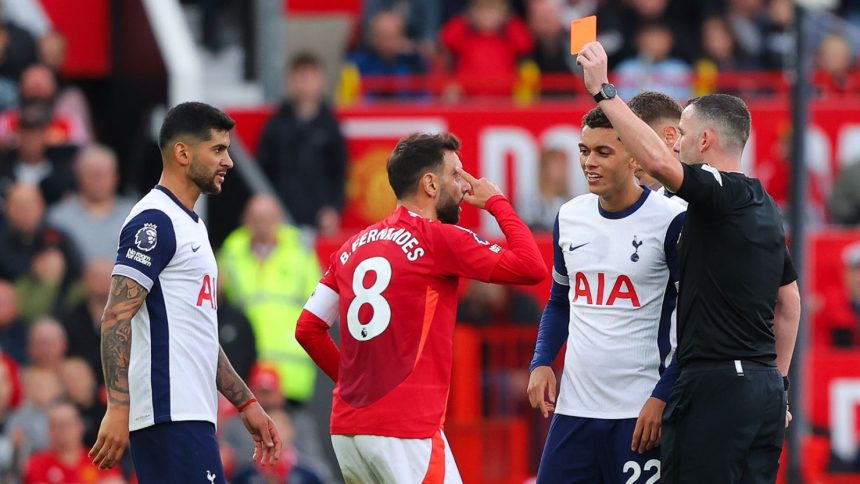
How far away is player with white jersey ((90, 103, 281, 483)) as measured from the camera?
7.37m

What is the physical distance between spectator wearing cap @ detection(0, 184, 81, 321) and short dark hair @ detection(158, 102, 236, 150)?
6.20 m

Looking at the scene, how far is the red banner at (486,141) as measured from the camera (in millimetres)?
16281

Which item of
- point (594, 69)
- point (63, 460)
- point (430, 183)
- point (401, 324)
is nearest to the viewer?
point (594, 69)

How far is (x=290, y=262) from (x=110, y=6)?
4.39 metres

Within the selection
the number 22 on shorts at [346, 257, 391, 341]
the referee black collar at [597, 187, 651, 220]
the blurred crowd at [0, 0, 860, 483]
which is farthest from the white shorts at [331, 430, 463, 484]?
the blurred crowd at [0, 0, 860, 483]

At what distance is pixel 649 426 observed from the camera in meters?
7.45

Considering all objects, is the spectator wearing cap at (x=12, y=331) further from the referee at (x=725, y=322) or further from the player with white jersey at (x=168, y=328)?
the referee at (x=725, y=322)

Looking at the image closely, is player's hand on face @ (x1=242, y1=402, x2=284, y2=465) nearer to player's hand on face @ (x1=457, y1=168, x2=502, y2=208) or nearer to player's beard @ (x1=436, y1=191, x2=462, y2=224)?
player's beard @ (x1=436, y1=191, x2=462, y2=224)

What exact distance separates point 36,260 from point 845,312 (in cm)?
709

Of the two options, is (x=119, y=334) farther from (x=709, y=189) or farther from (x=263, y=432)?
(x=709, y=189)

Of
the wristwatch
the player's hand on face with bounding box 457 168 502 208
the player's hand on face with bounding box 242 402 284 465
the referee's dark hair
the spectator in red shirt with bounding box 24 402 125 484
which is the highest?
the wristwatch

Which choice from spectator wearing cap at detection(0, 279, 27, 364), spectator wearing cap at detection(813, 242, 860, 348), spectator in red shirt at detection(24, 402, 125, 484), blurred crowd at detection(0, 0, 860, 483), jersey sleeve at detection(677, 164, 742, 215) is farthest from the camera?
spectator wearing cap at detection(813, 242, 860, 348)

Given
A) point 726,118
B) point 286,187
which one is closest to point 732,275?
point 726,118

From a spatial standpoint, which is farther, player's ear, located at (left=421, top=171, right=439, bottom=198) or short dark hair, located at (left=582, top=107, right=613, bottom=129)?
player's ear, located at (left=421, top=171, right=439, bottom=198)
